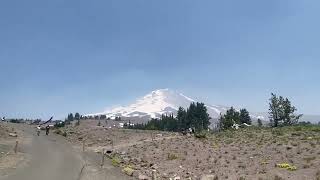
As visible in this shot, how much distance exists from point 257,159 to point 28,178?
2212cm

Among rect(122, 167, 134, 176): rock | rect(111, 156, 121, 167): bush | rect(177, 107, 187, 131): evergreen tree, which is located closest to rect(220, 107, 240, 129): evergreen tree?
rect(177, 107, 187, 131): evergreen tree

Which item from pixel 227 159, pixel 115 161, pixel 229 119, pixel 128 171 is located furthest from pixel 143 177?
pixel 229 119

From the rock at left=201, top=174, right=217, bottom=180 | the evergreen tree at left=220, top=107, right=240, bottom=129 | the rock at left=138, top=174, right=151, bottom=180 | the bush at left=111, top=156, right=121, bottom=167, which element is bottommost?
the rock at left=138, top=174, right=151, bottom=180

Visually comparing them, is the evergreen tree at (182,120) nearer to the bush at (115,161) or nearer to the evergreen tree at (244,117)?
the evergreen tree at (244,117)

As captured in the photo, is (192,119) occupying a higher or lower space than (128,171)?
higher

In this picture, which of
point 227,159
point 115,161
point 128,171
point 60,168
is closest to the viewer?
point 128,171

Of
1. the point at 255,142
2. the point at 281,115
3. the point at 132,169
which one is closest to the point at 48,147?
the point at 132,169

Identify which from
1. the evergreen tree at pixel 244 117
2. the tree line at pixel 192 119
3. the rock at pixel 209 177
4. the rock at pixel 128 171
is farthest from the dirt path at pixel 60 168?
the evergreen tree at pixel 244 117

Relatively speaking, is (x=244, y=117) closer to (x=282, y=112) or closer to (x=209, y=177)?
(x=282, y=112)

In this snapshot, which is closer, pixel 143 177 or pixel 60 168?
pixel 143 177

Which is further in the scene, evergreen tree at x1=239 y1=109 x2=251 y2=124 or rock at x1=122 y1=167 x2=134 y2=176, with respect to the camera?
evergreen tree at x1=239 y1=109 x2=251 y2=124

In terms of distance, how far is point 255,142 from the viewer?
5316 cm

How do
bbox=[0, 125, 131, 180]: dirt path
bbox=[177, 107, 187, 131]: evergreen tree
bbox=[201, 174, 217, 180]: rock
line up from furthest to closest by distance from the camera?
bbox=[177, 107, 187, 131]: evergreen tree
bbox=[0, 125, 131, 180]: dirt path
bbox=[201, 174, 217, 180]: rock

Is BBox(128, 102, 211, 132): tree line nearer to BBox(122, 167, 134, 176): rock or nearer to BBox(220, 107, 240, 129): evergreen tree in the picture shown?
BBox(220, 107, 240, 129): evergreen tree
